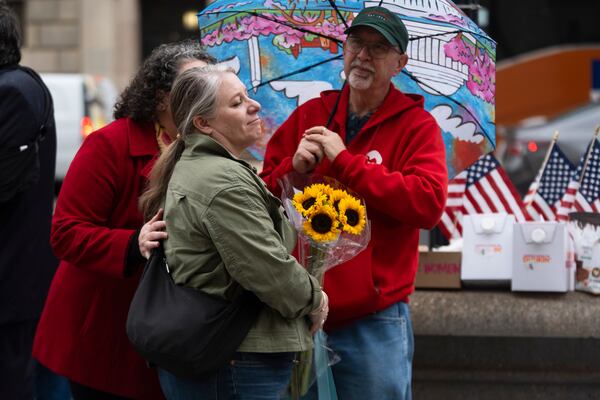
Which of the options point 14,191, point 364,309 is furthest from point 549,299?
point 14,191

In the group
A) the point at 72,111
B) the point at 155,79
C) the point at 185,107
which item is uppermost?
the point at 72,111

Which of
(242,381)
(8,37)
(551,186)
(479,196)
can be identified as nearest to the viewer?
(242,381)

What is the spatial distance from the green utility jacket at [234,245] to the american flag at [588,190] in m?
2.14

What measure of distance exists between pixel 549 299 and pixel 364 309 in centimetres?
131

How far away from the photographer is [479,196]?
18.0 feet

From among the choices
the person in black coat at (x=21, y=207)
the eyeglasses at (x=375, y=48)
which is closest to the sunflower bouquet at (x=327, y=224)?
the eyeglasses at (x=375, y=48)

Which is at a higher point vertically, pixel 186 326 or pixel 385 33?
pixel 385 33

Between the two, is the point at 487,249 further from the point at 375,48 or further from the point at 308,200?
the point at 308,200

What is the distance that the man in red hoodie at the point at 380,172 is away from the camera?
12.1ft

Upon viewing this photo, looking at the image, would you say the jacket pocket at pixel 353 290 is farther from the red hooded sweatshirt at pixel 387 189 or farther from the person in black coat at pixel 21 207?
the person in black coat at pixel 21 207

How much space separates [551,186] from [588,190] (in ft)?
0.91

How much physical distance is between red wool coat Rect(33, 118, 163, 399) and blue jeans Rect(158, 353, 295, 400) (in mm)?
617

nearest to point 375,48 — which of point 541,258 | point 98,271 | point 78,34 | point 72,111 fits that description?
point 98,271

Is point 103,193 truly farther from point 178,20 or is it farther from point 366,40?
point 178,20
